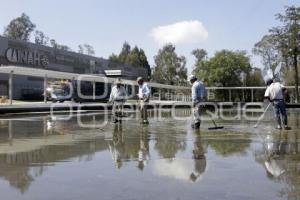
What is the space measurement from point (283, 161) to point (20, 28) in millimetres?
98157

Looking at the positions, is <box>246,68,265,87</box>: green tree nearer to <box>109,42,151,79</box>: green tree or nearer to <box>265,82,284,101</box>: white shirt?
<box>109,42,151,79</box>: green tree

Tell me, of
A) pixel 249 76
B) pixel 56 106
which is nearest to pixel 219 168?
pixel 56 106

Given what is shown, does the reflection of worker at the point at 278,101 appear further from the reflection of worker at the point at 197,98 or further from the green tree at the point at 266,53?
the green tree at the point at 266,53

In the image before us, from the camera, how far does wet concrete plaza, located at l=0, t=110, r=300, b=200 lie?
5477mm

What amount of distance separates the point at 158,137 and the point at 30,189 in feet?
20.8

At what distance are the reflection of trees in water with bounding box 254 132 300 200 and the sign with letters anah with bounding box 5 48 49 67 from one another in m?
43.0

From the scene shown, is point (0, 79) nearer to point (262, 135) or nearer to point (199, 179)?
point (262, 135)

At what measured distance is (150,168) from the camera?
7.13m

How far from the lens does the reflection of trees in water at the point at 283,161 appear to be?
565 centimetres

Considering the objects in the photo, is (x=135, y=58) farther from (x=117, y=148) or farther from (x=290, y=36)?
(x=117, y=148)

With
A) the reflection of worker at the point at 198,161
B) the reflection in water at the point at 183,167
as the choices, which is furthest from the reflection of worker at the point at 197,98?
the reflection in water at the point at 183,167

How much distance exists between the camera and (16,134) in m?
12.7

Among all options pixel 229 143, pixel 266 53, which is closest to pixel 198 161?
pixel 229 143

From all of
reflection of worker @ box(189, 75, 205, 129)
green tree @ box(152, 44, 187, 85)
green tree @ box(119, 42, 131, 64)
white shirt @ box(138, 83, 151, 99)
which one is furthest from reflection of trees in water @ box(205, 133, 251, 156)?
green tree @ box(119, 42, 131, 64)
